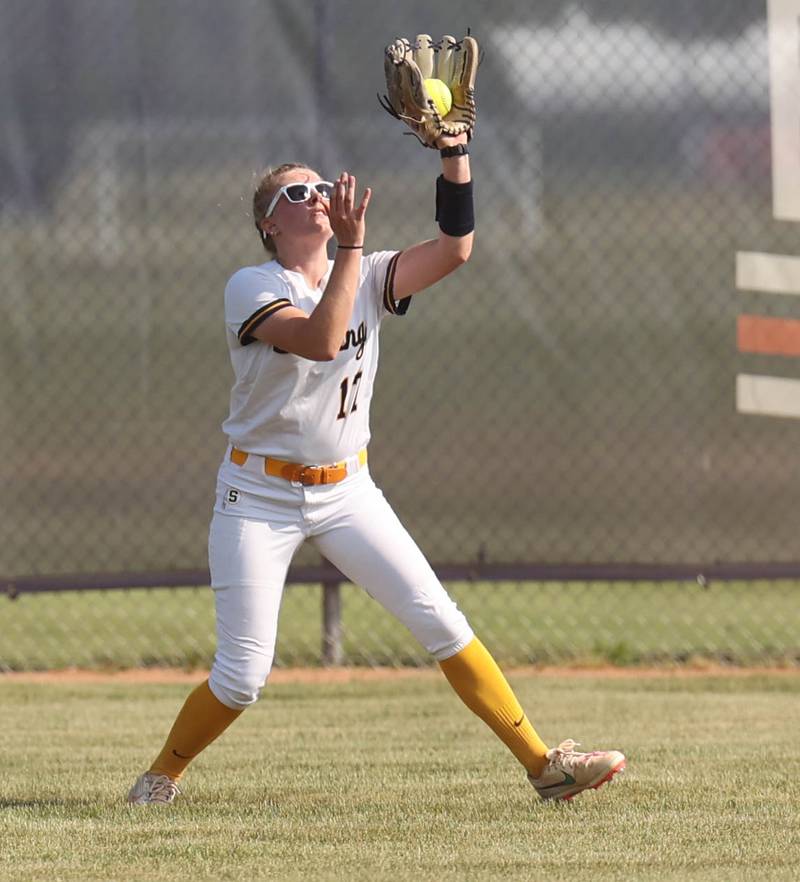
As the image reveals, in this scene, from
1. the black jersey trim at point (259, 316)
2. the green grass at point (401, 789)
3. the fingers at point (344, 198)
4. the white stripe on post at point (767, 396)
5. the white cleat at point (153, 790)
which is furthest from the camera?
the white stripe on post at point (767, 396)

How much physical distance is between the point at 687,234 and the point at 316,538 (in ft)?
10.0

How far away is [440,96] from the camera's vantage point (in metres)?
4.26

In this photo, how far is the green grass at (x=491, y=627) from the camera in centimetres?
699

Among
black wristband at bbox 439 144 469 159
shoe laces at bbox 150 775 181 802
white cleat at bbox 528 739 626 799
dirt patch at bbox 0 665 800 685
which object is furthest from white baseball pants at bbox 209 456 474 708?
dirt patch at bbox 0 665 800 685

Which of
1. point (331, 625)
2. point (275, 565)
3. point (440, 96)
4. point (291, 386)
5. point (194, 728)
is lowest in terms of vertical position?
point (331, 625)

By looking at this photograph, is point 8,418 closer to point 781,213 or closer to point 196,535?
point 196,535

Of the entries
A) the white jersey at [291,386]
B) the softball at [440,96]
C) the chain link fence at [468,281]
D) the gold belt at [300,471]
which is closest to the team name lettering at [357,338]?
the white jersey at [291,386]

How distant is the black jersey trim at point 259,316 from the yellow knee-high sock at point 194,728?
0.96 metres

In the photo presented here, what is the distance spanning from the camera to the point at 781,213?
6824 millimetres

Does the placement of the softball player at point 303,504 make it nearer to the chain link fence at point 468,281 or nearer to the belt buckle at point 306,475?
the belt buckle at point 306,475

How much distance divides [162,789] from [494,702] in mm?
931

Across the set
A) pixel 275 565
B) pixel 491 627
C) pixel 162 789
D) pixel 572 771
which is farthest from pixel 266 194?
pixel 491 627

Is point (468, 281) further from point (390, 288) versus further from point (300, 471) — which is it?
point (300, 471)

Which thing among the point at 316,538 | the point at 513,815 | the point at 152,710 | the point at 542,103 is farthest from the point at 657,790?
the point at 542,103
